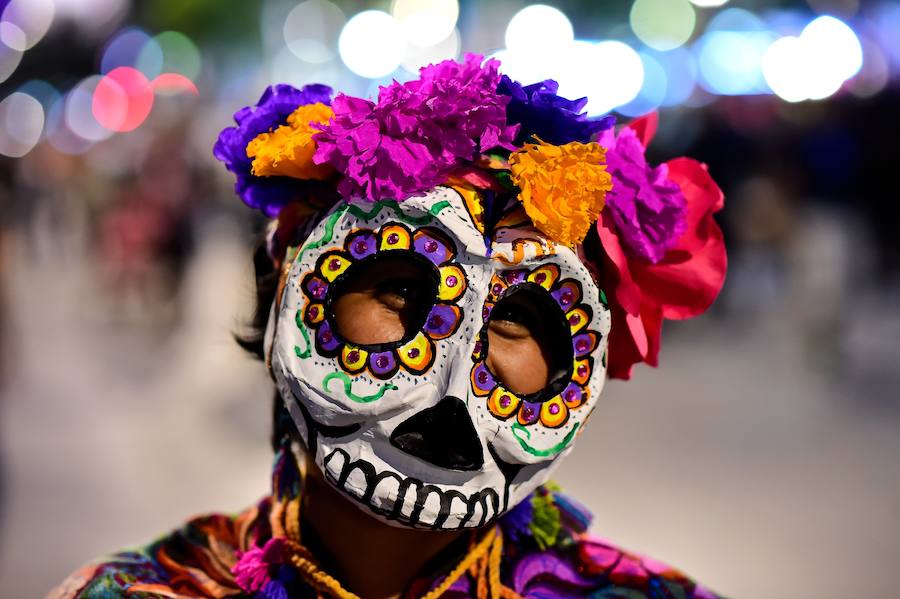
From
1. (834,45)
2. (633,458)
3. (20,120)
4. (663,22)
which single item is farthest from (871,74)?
(20,120)

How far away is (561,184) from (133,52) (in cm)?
3903

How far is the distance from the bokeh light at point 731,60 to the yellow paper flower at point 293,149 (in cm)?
2000

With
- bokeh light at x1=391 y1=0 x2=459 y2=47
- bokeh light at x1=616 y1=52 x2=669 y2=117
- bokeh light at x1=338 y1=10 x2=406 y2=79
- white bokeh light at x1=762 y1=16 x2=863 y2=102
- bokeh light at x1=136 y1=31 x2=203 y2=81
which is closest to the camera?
white bokeh light at x1=762 y1=16 x2=863 y2=102

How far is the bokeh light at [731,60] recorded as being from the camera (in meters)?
21.8

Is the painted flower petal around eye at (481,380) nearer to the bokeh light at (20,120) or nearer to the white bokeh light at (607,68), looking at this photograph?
the white bokeh light at (607,68)

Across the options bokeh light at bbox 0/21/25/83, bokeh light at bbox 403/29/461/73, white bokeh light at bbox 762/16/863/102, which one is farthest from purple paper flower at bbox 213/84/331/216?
bokeh light at bbox 0/21/25/83

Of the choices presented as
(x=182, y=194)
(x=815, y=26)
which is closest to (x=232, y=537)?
(x=182, y=194)

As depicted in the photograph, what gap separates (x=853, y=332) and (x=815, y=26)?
1285 cm

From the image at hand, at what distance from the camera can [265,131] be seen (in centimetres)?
192

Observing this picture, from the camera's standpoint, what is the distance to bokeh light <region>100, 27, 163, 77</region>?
36.3 meters

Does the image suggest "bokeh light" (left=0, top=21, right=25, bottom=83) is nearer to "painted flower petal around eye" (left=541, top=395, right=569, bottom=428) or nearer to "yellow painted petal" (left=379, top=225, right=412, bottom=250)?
"yellow painted petal" (left=379, top=225, right=412, bottom=250)

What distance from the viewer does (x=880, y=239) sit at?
397 inches

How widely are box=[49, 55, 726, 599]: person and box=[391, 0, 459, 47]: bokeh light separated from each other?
981 inches

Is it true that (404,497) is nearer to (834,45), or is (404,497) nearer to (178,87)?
(178,87)
